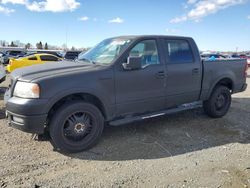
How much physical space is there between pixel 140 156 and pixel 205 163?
3.32 feet

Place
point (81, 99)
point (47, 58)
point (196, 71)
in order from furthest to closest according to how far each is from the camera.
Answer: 1. point (47, 58)
2. point (196, 71)
3. point (81, 99)

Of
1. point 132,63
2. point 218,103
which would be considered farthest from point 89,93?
point 218,103

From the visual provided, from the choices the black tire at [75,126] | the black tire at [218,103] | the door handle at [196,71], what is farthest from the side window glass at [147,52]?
the black tire at [218,103]

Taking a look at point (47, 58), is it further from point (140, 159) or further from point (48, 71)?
point (140, 159)

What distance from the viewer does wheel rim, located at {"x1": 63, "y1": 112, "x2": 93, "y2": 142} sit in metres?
4.40

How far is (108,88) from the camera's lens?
466 cm

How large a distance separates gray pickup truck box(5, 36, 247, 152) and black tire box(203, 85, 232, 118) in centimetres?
13

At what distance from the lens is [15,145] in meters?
4.70

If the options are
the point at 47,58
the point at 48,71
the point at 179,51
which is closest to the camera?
the point at 48,71

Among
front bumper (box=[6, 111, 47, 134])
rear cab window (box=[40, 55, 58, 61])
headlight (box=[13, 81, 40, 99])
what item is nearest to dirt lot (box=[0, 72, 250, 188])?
front bumper (box=[6, 111, 47, 134])

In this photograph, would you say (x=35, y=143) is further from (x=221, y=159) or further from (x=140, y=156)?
(x=221, y=159)

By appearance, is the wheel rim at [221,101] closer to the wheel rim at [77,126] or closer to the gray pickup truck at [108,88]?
the gray pickup truck at [108,88]

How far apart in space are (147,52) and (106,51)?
2.61 ft

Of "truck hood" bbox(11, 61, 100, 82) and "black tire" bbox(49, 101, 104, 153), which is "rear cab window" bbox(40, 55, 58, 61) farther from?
"black tire" bbox(49, 101, 104, 153)
